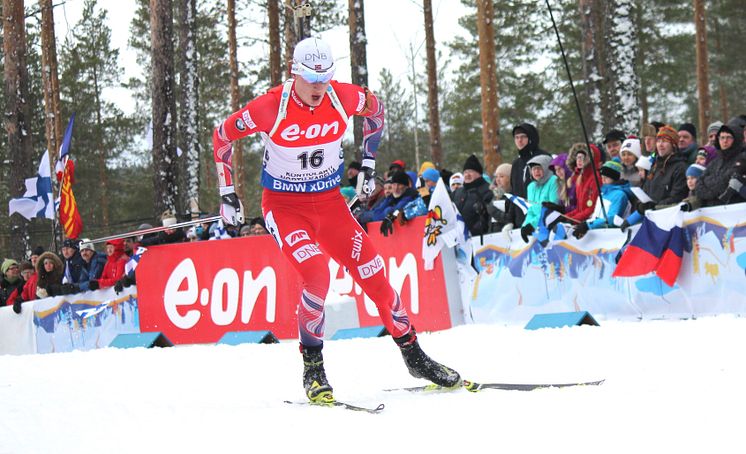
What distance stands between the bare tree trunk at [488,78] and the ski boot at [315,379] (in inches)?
464

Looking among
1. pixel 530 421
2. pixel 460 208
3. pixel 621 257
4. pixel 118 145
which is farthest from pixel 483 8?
pixel 118 145

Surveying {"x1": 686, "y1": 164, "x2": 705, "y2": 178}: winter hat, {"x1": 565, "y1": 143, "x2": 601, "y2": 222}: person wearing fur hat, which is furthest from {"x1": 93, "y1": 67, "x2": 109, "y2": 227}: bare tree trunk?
{"x1": 686, "y1": 164, "x2": 705, "y2": 178}: winter hat

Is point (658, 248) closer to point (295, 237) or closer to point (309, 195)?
point (309, 195)

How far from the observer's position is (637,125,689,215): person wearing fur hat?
8266 millimetres

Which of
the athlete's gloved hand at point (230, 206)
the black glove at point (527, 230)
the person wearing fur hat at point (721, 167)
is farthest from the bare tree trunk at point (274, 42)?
the athlete's gloved hand at point (230, 206)

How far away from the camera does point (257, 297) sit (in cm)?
1124

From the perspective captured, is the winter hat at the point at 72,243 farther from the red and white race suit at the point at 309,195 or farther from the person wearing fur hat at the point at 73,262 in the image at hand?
the red and white race suit at the point at 309,195

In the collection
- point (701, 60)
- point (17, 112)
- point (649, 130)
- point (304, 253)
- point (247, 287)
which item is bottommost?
point (247, 287)

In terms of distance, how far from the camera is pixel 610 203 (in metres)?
8.62

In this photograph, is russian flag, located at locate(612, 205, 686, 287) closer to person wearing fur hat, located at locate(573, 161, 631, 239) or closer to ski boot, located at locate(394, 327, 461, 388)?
person wearing fur hat, located at locate(573, 161, 631, 239)

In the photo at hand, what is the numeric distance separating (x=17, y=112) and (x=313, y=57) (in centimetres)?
1602

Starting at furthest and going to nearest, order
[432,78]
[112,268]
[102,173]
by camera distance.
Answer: [102,173] → [432,78] → [112,268]

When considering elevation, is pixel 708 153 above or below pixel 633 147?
below

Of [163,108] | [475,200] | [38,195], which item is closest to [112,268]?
[163,108]
